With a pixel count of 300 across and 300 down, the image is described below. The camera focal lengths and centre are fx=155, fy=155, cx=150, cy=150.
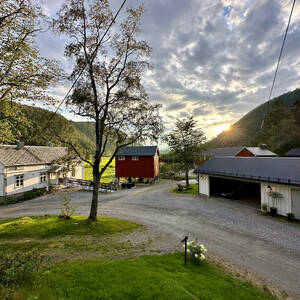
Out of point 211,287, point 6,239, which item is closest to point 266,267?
point 211,287

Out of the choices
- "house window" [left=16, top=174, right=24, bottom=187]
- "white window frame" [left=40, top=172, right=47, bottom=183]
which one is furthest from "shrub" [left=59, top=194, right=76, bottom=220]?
"white window frame" [left=40, top=172, right=47, bottom=183]

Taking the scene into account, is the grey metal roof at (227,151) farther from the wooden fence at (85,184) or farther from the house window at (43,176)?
the house window at (43,176)

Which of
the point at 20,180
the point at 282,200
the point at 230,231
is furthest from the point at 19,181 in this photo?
the point at 282,200

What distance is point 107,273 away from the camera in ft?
16.0

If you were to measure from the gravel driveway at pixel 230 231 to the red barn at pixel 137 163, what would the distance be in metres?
13.2

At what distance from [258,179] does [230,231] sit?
6427 mm

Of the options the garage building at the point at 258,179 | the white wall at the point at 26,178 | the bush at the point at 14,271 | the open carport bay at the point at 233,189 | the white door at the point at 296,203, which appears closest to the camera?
the bush at the point at 14,271

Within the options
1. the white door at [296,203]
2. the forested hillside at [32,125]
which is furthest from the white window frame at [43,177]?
the white door at [296,203]

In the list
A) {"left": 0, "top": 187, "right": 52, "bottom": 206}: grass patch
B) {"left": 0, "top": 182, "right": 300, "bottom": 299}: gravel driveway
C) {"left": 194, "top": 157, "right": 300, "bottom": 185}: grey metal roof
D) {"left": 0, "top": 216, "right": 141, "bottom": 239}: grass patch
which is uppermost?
{"left": 194, "top": 157, "right": 300, "bottom": 185}: grey metal roof

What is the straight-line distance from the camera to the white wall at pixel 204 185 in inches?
757

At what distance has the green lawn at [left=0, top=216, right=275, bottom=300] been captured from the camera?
12.6 feet

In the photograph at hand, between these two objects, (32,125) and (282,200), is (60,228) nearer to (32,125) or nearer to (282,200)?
(32,125)

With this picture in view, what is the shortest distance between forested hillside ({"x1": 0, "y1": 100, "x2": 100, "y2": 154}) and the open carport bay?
52.4 ft

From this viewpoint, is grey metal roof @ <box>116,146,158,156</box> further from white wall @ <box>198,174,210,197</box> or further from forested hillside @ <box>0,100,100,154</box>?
forested hillside @ <box>0,100,100,154</box>
